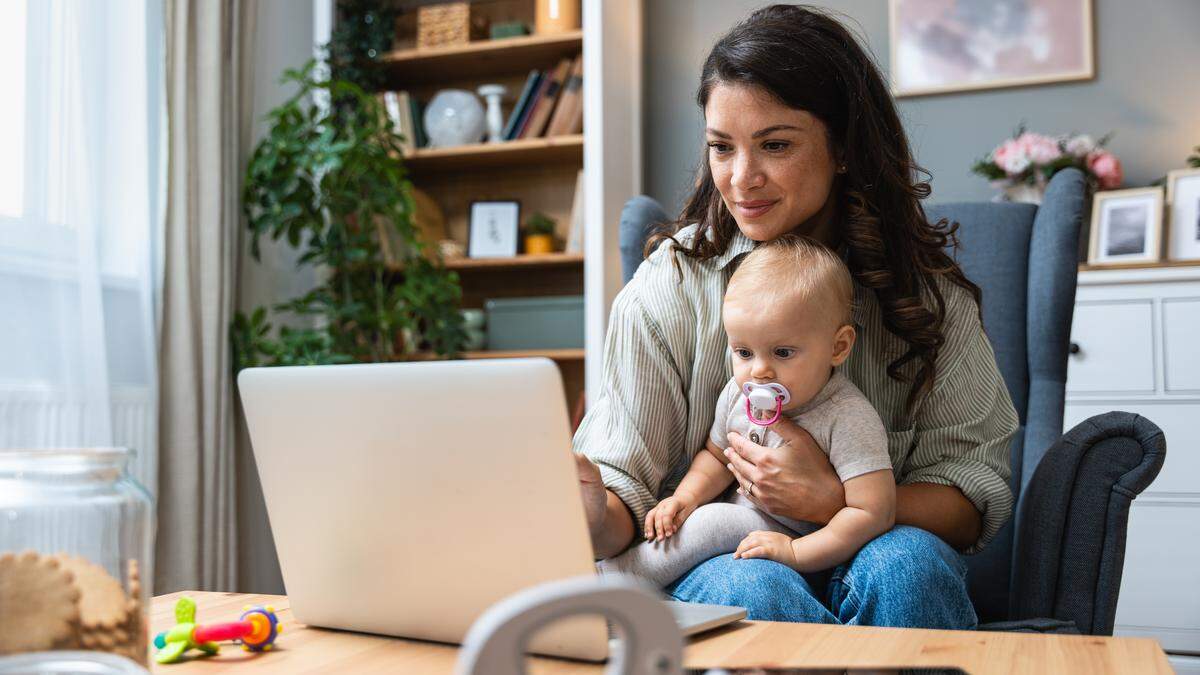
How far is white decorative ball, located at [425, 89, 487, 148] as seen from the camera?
3.39 metres

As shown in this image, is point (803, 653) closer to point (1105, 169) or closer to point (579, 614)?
point (579, 614)

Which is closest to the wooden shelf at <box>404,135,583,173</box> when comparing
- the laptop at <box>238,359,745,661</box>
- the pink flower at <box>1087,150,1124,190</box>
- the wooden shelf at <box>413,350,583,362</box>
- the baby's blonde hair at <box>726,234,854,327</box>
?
the wooden shelf at <box>413,350,583,362</box>

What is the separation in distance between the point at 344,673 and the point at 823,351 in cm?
65

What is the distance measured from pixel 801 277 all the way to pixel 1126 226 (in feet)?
6.86

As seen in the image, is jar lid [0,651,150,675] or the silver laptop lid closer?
jar lid [0,651,150,675]

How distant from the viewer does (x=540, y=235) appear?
336cm

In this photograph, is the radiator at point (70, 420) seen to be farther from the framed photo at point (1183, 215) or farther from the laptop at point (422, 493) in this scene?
the framed photo at point (1183, 215)

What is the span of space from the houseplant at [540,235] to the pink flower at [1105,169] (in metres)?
1.56

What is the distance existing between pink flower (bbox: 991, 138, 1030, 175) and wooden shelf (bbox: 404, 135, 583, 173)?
1.19 meters

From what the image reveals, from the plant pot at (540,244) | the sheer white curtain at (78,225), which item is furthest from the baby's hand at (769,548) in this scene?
the plant pot at (540,244)

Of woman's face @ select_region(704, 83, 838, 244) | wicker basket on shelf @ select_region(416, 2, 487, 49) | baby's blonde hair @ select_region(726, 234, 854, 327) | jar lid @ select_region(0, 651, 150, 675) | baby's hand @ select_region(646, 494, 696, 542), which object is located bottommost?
baby's hand @ select_region(646, 494, 696, 542)

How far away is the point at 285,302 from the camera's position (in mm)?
3115

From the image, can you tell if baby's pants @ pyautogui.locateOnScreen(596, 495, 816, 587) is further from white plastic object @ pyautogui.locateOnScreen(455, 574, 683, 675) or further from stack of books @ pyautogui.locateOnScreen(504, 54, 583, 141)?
stack of books @ pyautogui.locateOnScreen(504, 54, 583, 141)

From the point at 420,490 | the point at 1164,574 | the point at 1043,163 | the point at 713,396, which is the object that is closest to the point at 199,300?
the point at 713,396
